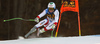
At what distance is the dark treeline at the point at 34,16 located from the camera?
5.35 m

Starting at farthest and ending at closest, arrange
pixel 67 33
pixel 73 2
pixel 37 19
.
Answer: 1. pixel 67 33
2. pixel 73 2
3. pixel 37 19

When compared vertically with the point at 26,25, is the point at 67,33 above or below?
below

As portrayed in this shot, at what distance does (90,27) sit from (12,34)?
2.59 meters

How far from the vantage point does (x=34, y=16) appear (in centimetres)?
534

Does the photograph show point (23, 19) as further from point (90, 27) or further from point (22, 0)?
point (90, 27)

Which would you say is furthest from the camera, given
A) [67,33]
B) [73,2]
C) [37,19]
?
[67,33]

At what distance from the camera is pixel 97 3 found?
5.81 metres

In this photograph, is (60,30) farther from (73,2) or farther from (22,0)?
(22,0)

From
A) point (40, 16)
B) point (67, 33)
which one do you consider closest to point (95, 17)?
point (67, 33)

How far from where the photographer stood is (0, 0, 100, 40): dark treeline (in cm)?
535

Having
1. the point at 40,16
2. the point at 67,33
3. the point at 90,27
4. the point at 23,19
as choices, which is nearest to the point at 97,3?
the point at 90,27

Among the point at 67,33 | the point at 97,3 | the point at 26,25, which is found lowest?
the point at 67,33

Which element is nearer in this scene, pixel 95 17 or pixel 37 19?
pixel 37 19

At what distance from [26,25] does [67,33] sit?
136cm
